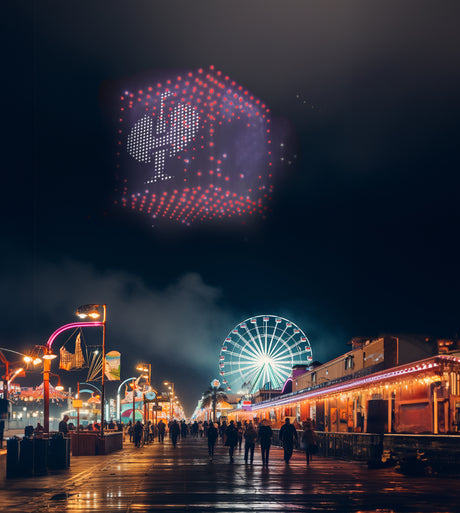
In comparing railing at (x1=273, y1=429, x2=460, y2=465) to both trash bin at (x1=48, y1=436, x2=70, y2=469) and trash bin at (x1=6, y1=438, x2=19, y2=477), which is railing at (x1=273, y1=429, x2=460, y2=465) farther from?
trash bin at (x1=6, y1=438, x2=19, y2=477)

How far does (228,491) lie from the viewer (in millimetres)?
14195

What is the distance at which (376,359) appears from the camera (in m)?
34.7

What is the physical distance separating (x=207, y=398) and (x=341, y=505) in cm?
12651

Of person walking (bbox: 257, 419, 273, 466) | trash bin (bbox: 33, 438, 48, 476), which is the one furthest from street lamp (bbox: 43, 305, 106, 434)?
person walking (bbox: 257, 419, 273, 466)

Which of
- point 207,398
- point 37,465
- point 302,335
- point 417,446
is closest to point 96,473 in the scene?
point 37,465

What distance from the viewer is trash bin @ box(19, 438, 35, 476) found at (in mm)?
18125

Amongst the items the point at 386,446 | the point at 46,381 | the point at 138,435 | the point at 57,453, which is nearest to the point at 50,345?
the point at 46,381

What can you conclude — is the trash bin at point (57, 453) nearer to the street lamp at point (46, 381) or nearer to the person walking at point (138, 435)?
the street lamp at point (46, 381)

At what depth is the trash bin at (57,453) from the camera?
2038cm

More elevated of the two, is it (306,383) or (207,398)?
(306,383)

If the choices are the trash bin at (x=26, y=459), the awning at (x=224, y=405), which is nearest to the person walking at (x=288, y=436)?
the trash bin at (x=26, y=459)

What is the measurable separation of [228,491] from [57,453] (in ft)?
27.2

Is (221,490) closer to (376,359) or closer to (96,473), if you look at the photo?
(96,473)

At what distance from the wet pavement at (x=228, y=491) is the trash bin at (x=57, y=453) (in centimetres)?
55
